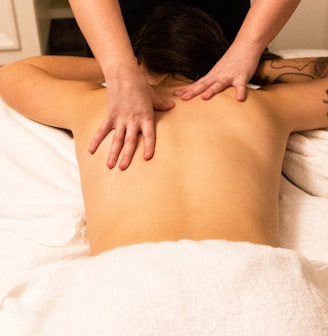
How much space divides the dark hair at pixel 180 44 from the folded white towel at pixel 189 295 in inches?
27.2

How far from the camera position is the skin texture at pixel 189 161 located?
91 cm

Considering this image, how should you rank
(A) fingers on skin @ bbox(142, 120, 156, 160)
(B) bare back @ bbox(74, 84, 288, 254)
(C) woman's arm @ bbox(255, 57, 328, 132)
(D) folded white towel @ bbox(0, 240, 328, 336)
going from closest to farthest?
(D) folded white towel @ bbox(0, 240, 328, 336)
(B) bare back @ bbox(74, 84, 288, 254)
(A) fingers on skin @ bbox(142, 120, 156, 160)
(C) woman's arm @ bbox(255, 57, 328, 132)

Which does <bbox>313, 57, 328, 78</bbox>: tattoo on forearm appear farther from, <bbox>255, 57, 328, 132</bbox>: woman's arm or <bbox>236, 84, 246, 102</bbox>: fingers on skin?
<bbox>236, 84, 246, 102</bbox>: fingers on skin

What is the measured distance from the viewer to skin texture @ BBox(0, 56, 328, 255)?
906 mm

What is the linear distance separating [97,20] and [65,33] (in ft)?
5.50

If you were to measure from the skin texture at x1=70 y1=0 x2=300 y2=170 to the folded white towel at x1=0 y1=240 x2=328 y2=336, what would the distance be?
322 mm

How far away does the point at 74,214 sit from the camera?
3.71ft

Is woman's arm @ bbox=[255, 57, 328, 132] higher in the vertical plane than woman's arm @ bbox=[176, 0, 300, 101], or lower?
lower

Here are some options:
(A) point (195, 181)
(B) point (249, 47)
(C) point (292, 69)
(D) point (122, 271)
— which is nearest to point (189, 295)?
(D) point (122, 271)

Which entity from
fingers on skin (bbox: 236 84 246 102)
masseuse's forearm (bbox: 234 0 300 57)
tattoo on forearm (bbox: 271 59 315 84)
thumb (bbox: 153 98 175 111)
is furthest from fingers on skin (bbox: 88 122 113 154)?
tattoo on forearm (bbox: 271 59 315 84)

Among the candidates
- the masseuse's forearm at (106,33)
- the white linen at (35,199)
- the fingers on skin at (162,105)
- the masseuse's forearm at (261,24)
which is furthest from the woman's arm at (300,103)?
the white linen at (35,199)

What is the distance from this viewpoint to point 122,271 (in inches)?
29.2

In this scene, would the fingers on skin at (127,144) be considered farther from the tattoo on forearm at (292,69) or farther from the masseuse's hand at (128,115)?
the tattoo on forearm at (292,69)

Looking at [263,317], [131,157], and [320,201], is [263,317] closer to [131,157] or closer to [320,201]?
[131,157]
